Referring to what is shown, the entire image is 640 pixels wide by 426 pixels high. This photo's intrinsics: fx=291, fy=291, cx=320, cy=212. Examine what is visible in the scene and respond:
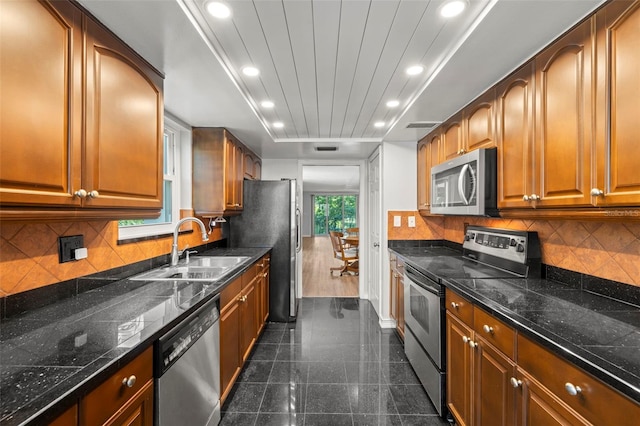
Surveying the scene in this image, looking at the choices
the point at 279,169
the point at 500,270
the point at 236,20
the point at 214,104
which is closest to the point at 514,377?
the point at 500,270

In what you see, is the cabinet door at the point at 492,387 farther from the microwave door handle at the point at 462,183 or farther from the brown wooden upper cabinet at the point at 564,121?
the microwave door handle at the point at 462,183

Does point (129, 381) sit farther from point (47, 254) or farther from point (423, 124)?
point (423, 124)

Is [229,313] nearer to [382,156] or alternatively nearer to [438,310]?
[438,310]

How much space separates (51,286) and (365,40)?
1.93 m

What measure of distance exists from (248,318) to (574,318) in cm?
220

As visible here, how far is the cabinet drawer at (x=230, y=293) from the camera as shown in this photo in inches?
74.6

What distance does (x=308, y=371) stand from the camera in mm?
2422

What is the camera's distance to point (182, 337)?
134cm

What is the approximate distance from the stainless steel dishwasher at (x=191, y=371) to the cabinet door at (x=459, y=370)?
4.69 feet

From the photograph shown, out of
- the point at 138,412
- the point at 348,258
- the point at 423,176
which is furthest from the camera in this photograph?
the point at 348,258

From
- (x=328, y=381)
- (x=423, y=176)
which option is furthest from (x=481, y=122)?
(x=328, y=381)

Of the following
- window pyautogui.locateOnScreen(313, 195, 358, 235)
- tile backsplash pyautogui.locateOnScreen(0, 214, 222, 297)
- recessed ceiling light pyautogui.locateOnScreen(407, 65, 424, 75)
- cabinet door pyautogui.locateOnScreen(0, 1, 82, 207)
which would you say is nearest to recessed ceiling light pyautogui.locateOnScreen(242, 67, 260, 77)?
cabinet door pyautogui.locateOnScreen(0, 1, 82, 207)

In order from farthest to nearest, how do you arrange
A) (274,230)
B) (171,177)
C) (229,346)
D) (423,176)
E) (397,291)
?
(274,230) < (423,176) < (397,291) < (171,177) < (229,346)

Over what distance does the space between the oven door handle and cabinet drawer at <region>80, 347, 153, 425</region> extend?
1650 mm
